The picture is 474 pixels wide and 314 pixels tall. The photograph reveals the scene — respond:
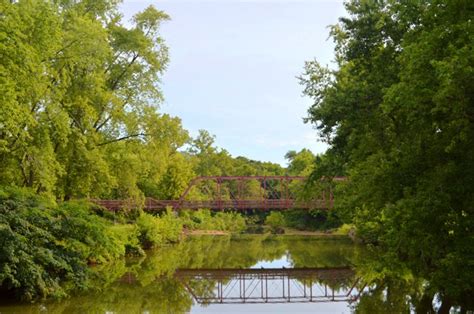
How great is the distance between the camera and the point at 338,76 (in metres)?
19.8

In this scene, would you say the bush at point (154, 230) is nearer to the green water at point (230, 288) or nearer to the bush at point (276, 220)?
the green water at point (230, 288)

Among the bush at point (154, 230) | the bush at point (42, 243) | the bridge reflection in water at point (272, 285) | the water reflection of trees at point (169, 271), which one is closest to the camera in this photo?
the bush at point (42, 243)

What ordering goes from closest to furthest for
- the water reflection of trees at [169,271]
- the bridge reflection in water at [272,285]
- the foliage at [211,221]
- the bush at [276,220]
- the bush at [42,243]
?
the bush at [42,243] < the water reflection of trees at [169,271] < the bridge reflection in water at [272,285] < the foliage at [211,221] < the bush at [276,220]

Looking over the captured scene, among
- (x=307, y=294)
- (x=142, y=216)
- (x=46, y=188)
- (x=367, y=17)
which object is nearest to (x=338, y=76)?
(x=367, y=17)

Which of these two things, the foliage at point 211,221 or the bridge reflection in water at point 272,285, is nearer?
the bridge reflection in water at point 272,285

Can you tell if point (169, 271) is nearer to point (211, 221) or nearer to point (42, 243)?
point (42, 243)

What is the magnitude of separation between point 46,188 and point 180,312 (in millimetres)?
6712

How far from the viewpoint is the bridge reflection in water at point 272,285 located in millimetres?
18219

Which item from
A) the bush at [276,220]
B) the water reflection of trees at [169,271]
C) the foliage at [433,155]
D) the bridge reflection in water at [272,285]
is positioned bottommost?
the bridge reflection in water at [272,285]

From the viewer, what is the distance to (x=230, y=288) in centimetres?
2109

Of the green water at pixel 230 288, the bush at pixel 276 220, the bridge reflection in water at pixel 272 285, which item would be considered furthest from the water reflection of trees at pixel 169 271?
the bush at pixel 276 220

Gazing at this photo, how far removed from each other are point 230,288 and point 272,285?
7.47 ft

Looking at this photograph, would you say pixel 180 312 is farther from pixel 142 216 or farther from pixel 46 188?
pixel 142 216

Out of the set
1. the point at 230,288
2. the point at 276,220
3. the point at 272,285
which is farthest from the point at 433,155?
the point at 276,220
